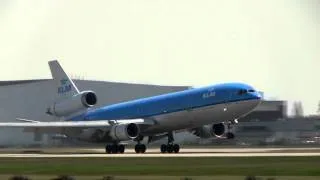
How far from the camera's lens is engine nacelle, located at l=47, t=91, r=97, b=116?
112500 mm

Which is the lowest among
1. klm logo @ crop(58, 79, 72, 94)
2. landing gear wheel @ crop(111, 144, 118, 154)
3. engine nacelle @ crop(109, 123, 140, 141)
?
landing gear wheel @ crop(111, 144, 118, 154)

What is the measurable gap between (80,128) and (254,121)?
87757mm

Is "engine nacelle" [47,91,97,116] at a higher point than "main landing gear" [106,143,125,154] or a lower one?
higher

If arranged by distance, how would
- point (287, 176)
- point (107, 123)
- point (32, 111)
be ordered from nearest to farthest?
point (287, 176) → point (107, 123) → point (32, 111)

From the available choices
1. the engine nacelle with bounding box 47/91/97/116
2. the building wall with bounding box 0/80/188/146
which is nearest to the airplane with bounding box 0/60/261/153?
the engine nacelle with bounding box 47/91/97/116

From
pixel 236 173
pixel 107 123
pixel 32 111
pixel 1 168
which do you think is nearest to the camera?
pixel 236 173

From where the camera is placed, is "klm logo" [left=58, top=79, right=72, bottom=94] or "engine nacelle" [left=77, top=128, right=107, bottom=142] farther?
"klm logo" [left=58, top=79, right=72, bottom=94]

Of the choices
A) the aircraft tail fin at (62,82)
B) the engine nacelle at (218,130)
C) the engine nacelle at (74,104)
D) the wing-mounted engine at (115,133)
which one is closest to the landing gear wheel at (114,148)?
the wing-mounted engine at (115,133)

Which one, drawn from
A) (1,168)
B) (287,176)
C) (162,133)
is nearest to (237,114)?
(162,133)

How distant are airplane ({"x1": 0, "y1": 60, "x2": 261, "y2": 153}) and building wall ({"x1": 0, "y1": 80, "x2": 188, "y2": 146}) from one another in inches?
2465

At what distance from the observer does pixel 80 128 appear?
106 meters

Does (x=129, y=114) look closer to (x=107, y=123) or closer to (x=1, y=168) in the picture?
(x=107, y=123)

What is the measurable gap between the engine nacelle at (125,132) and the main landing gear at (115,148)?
0.87 m

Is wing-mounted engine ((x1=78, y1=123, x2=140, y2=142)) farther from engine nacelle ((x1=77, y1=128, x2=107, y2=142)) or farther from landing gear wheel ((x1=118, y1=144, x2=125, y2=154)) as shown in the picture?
landing gear wheel ((x1=118, y1=144, x2=125, y2=154))
